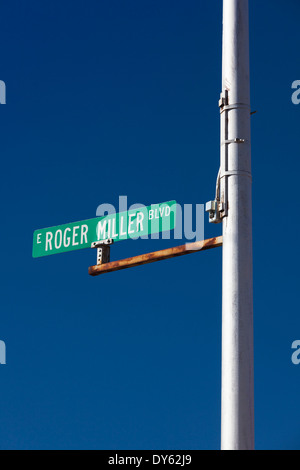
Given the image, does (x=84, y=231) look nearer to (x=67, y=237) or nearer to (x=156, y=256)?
(x=67, y=237)

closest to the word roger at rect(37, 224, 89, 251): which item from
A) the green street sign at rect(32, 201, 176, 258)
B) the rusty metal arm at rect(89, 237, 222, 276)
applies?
the green street sign at rect(32, 201, 176, 258)

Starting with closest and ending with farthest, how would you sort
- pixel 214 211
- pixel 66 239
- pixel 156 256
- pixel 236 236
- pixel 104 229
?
pixel 236 236 → pixel 214 211 → pixel 156 256 → pixel 104 229 → pixel 66 239

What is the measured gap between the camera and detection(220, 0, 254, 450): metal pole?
4910 mm

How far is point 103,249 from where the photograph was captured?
7.86 m

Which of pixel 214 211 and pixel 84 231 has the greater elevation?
pixel 84 231

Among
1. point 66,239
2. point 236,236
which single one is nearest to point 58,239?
point 66,239

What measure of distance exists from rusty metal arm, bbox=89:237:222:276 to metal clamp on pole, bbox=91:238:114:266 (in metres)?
0.25

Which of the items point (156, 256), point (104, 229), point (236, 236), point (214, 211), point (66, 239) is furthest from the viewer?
point (66, 239)

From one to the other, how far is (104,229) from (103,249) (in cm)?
24

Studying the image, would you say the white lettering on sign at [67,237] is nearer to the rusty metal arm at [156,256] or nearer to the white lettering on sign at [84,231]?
the white lettering on sign at [84,231]

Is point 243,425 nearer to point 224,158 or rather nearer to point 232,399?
point 232,399

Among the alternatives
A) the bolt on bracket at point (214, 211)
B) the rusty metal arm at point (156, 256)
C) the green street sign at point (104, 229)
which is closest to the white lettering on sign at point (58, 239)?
the green street sign at point (104, 229)

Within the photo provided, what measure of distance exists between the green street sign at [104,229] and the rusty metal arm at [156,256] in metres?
0.42

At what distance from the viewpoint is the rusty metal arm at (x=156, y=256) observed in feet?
19.6
